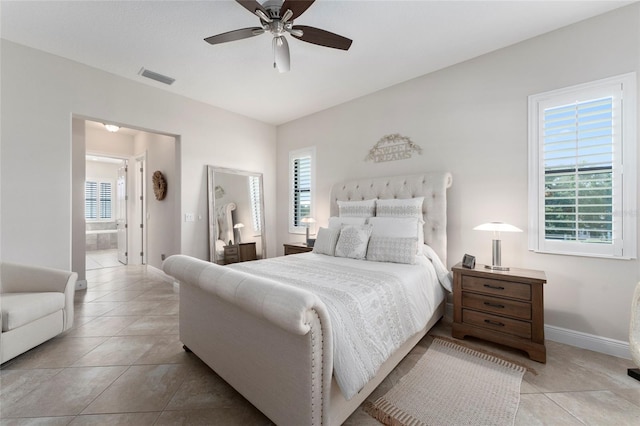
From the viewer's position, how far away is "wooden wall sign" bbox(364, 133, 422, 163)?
338 cm

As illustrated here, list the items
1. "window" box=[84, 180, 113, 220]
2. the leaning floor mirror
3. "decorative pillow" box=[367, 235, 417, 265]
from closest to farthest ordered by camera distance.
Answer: "decorative pillow" box=[367, 235, 417, 265] → the leaning floor mirror → "window" box=[84, 180, 113, 220]

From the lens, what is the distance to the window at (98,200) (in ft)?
26.7

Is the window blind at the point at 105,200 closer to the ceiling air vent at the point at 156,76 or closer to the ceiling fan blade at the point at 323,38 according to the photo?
the ceiling air vent at the point at 156,76

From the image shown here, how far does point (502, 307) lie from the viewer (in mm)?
2293

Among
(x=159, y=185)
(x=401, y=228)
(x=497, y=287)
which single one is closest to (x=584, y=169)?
(x=497, y=287)

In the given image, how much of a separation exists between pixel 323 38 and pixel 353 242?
1931 mm

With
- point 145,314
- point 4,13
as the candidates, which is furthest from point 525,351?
point 4,13

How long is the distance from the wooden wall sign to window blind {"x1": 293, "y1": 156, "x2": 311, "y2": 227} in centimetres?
131

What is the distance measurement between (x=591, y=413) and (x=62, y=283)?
13.8 feet

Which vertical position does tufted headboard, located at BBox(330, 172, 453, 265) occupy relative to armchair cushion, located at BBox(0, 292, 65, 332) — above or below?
above

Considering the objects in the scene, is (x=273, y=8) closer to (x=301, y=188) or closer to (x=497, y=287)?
(x=497, y=287)

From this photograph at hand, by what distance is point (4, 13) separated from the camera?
7.36 feet

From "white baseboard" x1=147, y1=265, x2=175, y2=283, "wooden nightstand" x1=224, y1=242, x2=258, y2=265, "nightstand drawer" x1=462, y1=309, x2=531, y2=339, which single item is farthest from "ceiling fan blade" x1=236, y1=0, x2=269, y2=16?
"white baseboard" x1=147, y1=265, x2=175, y2=283

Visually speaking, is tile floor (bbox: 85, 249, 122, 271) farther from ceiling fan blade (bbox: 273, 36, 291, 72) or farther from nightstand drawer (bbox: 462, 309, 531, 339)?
nightstand drawer (bbox: 462, 309, 531, 339)
